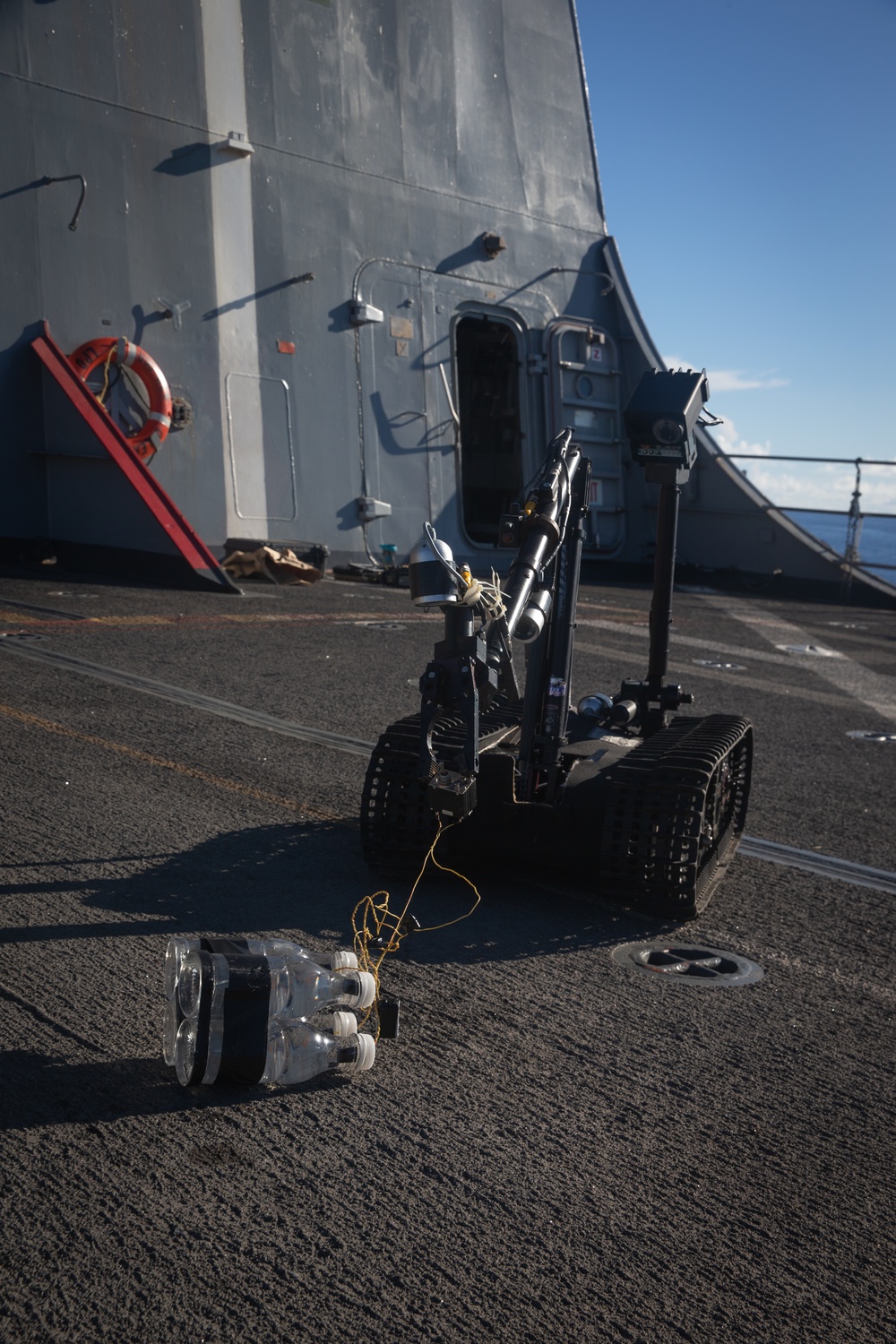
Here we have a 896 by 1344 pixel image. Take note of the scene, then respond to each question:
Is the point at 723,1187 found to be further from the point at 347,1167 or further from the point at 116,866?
the point at 116,866

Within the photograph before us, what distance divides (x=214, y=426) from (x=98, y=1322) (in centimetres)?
1258

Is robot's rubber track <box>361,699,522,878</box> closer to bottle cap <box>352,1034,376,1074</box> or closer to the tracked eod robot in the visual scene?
the tracked eod robot

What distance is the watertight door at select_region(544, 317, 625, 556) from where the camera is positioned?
17.9m

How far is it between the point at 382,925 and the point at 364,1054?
0.89 m

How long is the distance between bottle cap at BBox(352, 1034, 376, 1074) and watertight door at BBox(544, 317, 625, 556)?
15378 millimetres

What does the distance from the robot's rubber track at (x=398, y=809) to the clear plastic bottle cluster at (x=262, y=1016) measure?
1157 mm

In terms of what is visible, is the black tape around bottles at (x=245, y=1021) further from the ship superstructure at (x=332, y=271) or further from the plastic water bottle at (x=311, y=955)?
the ship superstructure at (x=332, y=271)

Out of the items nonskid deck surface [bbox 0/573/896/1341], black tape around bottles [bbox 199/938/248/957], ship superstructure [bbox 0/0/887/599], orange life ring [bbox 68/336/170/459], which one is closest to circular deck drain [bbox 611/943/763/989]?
nonskid deck surface [bbox 0/573/896/1341]

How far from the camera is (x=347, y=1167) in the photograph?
7.74 feet

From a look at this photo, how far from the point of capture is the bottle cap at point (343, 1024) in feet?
8.91

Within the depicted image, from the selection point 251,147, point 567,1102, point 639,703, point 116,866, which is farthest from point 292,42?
point 567,1102

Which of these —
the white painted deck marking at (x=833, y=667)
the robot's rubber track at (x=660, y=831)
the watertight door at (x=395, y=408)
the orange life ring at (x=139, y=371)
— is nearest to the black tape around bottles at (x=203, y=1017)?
the robot's rubber track at (x=660, y=831)

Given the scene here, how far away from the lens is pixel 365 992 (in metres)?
2.88

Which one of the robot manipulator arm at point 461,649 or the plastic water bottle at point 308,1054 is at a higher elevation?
the robot manipulator arm at point 461,649
